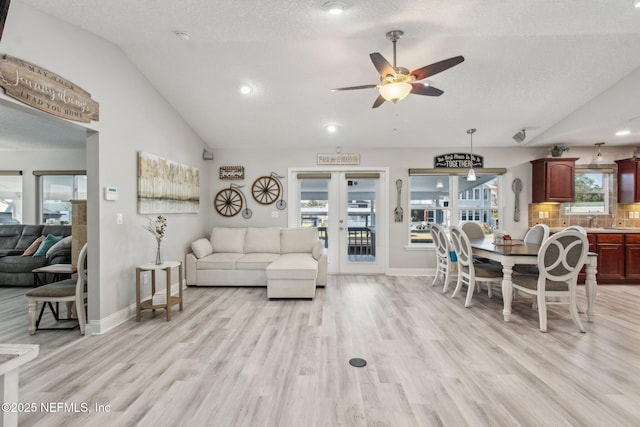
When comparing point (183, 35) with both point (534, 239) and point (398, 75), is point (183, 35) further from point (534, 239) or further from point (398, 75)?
point (534, 239)

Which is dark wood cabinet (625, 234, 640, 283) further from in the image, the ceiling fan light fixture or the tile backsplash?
the ceiling fan light fixture

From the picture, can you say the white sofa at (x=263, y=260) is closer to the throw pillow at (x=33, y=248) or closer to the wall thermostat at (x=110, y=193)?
the wall thermostat at (x=110, y=193)

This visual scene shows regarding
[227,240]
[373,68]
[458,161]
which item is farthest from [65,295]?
[458,161]

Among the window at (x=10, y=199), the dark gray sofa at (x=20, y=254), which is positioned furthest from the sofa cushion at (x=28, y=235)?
the window at (x=10, y=199)

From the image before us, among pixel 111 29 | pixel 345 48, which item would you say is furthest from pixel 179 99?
pixel 345 48

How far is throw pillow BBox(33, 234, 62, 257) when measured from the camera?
5109 mm

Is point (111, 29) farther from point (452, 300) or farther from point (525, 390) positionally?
point (452, 300)

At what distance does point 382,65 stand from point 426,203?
12.6 ft

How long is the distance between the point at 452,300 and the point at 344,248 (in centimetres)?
229

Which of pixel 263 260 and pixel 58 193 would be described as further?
pixel 58 193

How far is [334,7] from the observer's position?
2.48 meters

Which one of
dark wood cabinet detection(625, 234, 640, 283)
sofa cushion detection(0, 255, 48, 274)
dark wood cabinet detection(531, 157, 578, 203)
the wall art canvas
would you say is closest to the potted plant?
dark wood cabinet detection(531, 157, 578, 203)

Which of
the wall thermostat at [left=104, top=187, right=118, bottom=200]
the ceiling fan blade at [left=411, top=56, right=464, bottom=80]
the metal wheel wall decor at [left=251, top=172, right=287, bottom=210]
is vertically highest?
the ceiling fan blade at [left=411, top=56, right=464, bottom=80]

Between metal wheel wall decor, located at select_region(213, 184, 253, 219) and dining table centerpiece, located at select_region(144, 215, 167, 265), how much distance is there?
1.90 m
